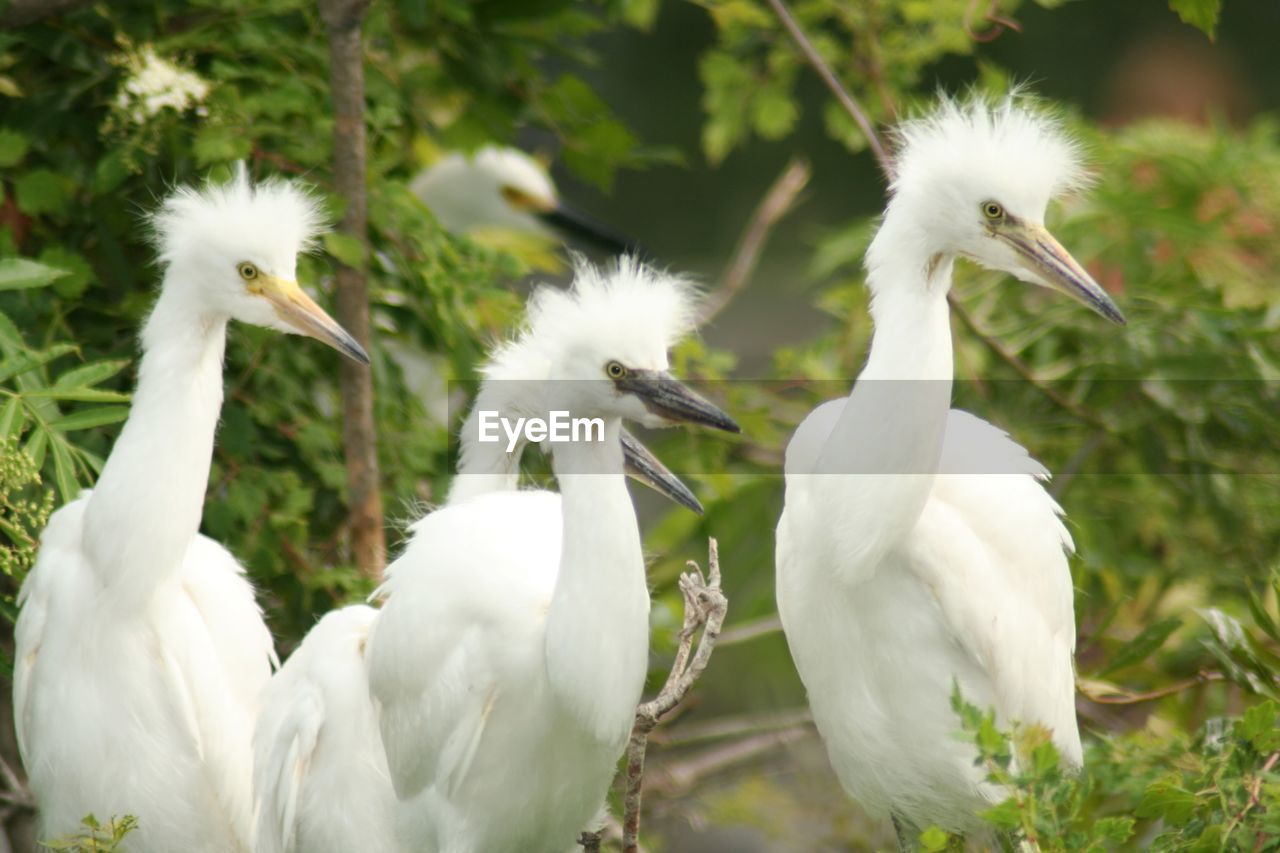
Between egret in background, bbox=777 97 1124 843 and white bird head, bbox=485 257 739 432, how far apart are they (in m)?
0.30

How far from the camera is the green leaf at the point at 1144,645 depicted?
9.32ft

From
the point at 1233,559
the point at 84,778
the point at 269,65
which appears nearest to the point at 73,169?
the point at 269,65

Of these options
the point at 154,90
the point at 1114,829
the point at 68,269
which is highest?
the point at 154,90

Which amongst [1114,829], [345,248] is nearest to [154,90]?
[345,248]

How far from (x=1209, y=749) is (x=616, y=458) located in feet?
2.91

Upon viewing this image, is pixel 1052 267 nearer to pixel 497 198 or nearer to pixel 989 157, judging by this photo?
pixel 989 157

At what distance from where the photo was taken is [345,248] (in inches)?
111

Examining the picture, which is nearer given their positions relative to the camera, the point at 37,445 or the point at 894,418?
the point at 894,418

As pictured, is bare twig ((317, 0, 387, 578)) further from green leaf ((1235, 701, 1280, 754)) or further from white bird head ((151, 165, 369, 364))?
green leaf ((1235, 701, 1280, 754))

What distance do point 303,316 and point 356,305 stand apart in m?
0.49

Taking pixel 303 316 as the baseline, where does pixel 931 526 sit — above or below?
below

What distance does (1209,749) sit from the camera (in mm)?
2100

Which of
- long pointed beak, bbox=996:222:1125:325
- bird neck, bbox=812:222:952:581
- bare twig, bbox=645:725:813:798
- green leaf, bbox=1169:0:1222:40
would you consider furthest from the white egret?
green leaf, bbox=1169:0:1222:40

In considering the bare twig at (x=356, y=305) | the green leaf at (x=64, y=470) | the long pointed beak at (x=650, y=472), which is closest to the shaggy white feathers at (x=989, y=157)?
the long pointed beak at (x=650, y=472)
